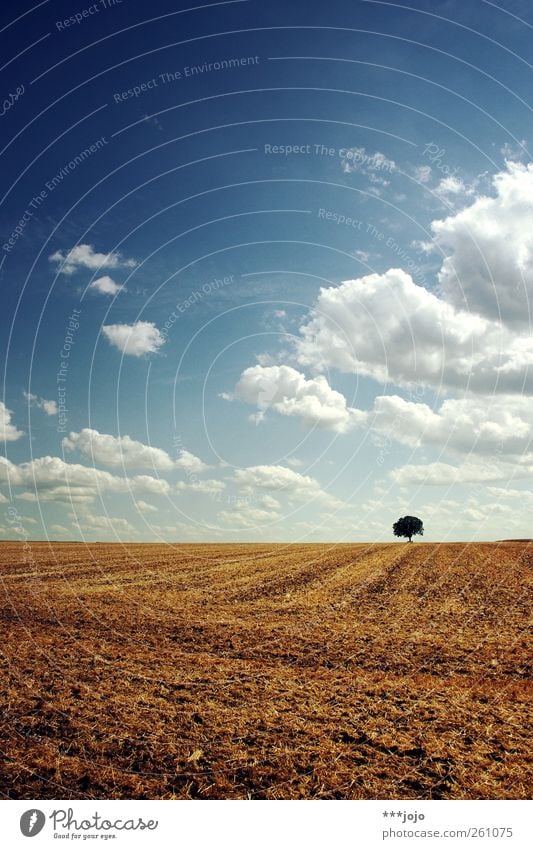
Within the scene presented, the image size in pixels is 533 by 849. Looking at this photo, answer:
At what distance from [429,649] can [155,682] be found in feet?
26.1

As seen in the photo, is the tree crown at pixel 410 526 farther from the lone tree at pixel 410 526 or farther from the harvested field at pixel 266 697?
the harvested field at pixel 266 697

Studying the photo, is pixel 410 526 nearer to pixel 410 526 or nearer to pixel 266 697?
pixel 410 526

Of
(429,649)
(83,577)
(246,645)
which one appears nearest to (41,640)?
(246,645)

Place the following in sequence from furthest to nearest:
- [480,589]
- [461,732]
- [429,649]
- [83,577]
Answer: [83,577] < [480,589] < [429,649] < [461,732]

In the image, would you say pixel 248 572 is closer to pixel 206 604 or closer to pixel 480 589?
pixel 206 604

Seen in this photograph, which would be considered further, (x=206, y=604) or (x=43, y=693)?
(x=206, y=604)

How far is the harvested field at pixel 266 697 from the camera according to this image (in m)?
7.93

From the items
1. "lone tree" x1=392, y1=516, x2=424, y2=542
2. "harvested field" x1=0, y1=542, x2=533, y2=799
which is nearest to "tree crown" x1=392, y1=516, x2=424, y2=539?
"lone tree" x1=392, y1=516, x2=424, y2=542

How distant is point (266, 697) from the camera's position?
11.3 metres

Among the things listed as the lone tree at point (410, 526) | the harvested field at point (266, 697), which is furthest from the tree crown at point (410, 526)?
the harvested field at point (266, 697)

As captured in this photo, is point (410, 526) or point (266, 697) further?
point (410, 526)

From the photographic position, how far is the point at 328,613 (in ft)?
66.5

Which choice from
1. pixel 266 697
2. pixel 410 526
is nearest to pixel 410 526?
pixel 410 526
